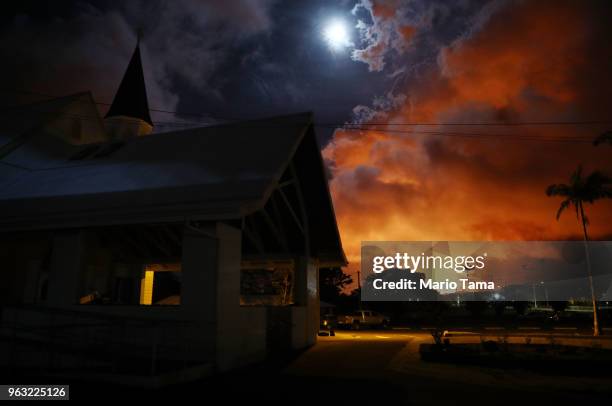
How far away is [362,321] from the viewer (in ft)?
126

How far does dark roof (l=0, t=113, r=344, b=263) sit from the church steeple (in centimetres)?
920

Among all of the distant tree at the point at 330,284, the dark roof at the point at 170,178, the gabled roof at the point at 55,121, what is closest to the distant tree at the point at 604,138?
the dark roof at the point at 170,178

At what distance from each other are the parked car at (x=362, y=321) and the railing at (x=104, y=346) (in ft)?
84.5

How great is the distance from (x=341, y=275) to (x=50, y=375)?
202 feet

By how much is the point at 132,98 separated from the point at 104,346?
23994 millimetres

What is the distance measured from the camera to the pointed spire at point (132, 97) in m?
31.4

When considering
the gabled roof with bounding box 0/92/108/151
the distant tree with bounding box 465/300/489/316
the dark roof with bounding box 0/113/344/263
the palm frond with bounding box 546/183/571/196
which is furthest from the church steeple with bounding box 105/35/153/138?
the distant tree with bounding box 465/300/489/316

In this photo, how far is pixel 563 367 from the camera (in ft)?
41.0

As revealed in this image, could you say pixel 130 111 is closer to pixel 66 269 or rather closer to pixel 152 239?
pixel 152 239

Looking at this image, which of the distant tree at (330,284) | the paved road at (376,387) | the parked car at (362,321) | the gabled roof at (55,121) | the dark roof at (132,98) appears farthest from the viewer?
the distant tree at (330,284)

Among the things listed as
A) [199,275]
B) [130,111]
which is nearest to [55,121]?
[130,111]

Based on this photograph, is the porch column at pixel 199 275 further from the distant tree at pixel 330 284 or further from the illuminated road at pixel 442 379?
Result: the distant tree at pixel 330 284

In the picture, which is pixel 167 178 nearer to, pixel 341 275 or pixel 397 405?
pixel 397 405

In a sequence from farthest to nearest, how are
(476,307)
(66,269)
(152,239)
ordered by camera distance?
(476,307)
(152,239)
(66,269)
